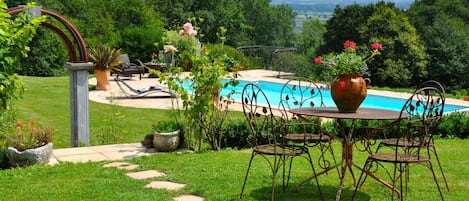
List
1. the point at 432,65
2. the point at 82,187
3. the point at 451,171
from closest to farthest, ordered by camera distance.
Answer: the point at 82,187 < the point at 451,171 < the point at 432,65

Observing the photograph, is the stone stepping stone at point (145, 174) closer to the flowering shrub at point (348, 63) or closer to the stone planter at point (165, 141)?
the stone planter at point (165, 141)

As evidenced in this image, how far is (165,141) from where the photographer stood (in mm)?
6527

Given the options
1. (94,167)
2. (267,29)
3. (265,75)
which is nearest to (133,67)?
(265,75)

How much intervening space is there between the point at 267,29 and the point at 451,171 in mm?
41977

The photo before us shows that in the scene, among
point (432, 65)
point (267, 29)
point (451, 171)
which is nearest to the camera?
point (451, 171)

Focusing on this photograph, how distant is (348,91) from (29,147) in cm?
351

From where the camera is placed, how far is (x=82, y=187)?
476 centimetres

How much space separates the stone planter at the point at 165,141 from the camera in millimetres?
6527

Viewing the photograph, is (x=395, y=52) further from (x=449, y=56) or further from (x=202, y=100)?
(x=202, y=100)

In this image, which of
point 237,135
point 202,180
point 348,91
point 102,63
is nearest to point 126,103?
point 102,63

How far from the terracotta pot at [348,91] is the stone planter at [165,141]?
8.96 ft

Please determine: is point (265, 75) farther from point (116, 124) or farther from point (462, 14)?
point (462, 14)

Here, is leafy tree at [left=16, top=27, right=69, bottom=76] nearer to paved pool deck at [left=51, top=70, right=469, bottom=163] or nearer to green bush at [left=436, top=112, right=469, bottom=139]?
paved pool deck at [left=51, top=70, right=469, bottom=163]

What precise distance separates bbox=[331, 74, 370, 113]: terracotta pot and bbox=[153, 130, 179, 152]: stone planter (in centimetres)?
273
